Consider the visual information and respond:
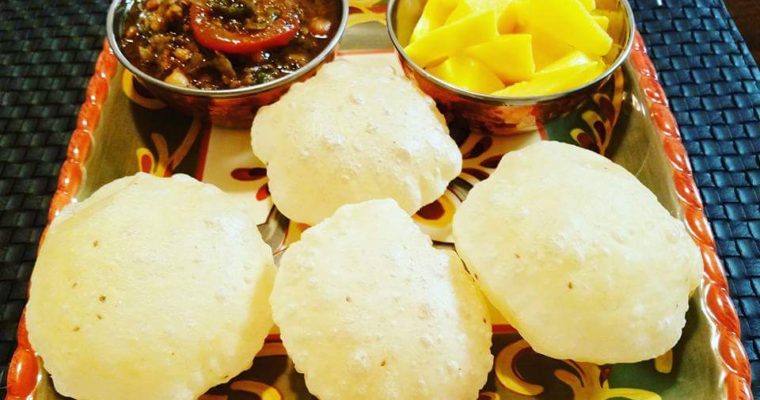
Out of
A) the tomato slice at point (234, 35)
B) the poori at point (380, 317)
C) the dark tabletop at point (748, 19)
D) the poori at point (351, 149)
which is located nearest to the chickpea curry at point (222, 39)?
the tomato slice at point (234, 35)

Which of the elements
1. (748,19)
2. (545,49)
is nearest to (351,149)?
(545,49)

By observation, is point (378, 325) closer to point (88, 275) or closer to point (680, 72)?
point (88, 275)

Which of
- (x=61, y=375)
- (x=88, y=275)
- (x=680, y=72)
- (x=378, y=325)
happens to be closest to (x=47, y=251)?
(x=88, y=275)

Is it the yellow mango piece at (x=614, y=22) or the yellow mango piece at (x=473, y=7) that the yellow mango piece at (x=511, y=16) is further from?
the yellow mango piece at (x=614, y=22)

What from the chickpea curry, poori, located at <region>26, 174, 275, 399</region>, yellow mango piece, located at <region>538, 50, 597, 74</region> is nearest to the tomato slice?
the chickpea curry

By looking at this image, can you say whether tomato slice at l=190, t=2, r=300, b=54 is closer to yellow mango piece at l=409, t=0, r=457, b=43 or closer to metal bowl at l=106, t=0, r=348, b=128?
metal bowl at l=106, t=0, r=348, b=128

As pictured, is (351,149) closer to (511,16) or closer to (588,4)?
(511,16)
